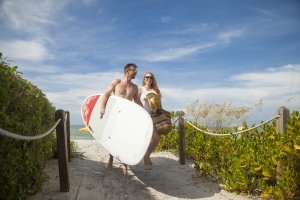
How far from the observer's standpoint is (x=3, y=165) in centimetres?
234

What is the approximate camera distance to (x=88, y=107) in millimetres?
5504

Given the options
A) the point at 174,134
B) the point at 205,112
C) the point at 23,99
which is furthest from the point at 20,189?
the point at 205,112

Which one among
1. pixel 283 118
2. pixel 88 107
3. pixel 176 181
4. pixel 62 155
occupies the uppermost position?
pixel 88 107

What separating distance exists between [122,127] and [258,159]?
2.26 metres

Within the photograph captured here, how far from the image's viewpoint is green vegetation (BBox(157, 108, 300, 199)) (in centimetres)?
312

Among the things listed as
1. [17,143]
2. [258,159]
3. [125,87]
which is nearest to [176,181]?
[258,159]

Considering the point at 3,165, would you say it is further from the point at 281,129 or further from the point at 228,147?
the point at 228,147

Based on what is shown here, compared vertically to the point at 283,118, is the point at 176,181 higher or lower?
lower

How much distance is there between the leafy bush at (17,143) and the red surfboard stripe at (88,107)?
203 centimetres

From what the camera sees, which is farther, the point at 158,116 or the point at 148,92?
the point at 148,92

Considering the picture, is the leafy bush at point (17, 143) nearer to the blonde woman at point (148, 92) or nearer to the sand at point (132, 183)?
the sand at point (132, 183)

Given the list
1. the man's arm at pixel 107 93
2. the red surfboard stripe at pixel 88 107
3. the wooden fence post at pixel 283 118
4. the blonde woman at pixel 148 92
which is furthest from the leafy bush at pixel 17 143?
the wooden fence post at pixel 283 118

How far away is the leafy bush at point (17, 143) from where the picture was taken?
7.84 feet

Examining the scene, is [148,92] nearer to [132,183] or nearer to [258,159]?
[132,183]
